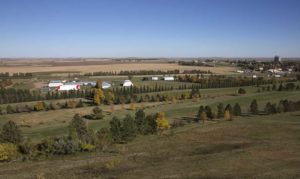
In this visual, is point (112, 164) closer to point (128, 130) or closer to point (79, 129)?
point (128, 130)

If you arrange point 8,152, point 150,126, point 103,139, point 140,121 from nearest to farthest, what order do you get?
point 8,152 < point 103,139 < point 140,121 < point 150,126

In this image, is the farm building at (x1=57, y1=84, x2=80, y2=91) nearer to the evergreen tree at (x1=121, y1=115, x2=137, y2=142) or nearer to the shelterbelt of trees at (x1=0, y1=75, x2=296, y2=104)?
the shelterbelt of trees at (x1=0, y1=75, x2=296, y2=104)

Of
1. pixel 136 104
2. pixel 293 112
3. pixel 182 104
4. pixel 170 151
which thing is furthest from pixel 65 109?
pixel 293 112

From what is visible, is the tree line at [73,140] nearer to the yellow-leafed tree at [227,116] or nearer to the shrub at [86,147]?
the shrub at [86,147]

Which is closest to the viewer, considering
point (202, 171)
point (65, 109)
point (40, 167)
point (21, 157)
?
point (202, 171)

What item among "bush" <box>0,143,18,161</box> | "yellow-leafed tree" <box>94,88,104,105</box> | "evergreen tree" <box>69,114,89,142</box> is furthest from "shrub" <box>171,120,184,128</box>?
"yellow-leafed tree" <box>94,88,104,105</box>

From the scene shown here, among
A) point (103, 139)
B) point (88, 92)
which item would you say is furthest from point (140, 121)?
point (88, 92)

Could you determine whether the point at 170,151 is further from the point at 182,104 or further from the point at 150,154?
the point at 182,104
